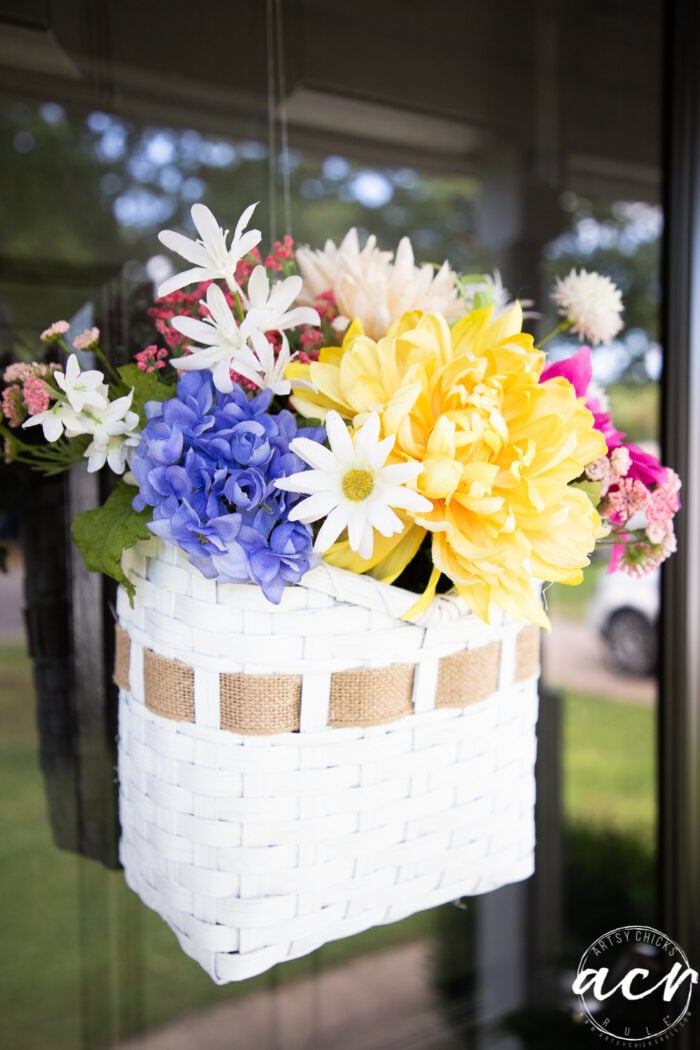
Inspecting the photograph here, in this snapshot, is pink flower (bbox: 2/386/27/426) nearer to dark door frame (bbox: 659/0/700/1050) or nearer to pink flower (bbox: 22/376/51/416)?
pink flower (bbox: 22/376/51/416)

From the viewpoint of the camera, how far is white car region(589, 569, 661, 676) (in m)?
1.30

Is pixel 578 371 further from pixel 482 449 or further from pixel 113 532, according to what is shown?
pixel 113 532

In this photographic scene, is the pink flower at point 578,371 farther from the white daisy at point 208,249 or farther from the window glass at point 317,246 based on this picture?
the window glass at point 317,246

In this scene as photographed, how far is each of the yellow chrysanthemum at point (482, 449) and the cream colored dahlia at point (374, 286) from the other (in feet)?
0.31

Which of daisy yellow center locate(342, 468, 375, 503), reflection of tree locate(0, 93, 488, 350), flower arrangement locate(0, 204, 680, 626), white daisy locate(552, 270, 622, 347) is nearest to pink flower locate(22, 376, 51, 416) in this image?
flower arrangement locate(0, 204, 680, 626)

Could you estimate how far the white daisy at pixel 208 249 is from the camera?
0.54m

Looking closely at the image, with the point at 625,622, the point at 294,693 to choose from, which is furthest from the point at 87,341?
the point at 625,622

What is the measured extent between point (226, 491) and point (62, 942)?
0.71m

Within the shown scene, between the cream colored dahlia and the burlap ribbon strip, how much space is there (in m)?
0.27

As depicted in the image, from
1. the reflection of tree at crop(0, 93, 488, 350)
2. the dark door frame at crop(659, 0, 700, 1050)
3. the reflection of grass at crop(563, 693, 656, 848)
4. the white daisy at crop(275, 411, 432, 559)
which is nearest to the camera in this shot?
the white daisy at crop(275, 411, 432, 559)

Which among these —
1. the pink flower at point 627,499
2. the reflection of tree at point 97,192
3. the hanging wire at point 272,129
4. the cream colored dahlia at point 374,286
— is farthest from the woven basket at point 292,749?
the hanging wire at point 272,129

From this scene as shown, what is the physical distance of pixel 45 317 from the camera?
89 cm

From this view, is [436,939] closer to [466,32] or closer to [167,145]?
[167,145]

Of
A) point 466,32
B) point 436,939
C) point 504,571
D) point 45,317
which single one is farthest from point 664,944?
point 466,32
